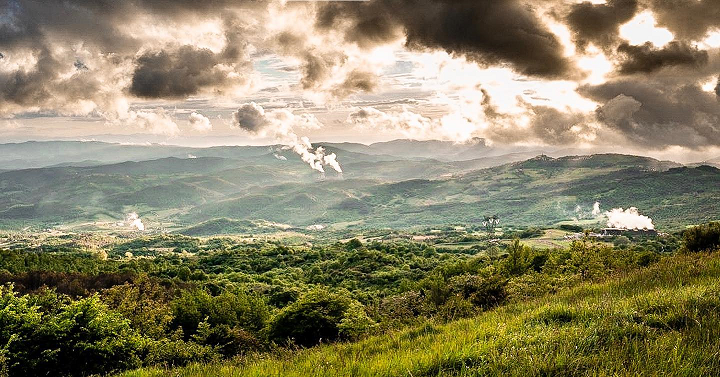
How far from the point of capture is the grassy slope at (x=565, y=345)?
18.0 ft

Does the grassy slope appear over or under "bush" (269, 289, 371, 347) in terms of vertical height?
over

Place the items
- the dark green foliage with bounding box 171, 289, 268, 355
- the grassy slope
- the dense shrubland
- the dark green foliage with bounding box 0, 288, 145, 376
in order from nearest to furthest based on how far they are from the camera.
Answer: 1. the grassy slope
2. the dark green foliage with bounding box 0, 288, 145, 376
3. the dense shrubland
4. the dark green foliage with bounding box 171, 289, 268, 355

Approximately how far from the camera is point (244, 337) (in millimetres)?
30062

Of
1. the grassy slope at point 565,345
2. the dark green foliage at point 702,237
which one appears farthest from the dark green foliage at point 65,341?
the dark green foliage at point 702,237

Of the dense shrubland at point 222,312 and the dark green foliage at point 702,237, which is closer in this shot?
the dense shrubland at point 222,312

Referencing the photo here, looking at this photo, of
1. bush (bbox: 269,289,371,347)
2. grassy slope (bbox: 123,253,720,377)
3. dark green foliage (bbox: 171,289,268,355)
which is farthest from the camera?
dark green foliage (bbox: 171,289,268,355)

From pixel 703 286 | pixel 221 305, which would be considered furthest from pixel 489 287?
pixel 221 305

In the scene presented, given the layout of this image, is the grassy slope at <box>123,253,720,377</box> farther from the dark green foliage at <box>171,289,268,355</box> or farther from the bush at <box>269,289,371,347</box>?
the dark green foliage at <box>171,289,268,355</box>

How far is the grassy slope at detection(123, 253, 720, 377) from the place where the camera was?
548cm

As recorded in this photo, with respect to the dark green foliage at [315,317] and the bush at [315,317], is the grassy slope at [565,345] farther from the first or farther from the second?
the dark green foliage at [315,317]

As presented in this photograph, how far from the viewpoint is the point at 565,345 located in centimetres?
652

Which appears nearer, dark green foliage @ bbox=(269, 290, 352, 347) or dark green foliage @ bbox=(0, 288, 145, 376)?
dark green foliage @ bbox=(0, 288, 145, 376)

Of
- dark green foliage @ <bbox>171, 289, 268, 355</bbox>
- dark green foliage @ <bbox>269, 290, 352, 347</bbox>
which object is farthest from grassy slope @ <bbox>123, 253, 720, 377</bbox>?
dark green foliage @ <bbox>171, 289, 268, 355</bbox>

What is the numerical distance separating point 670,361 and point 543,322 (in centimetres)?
334
